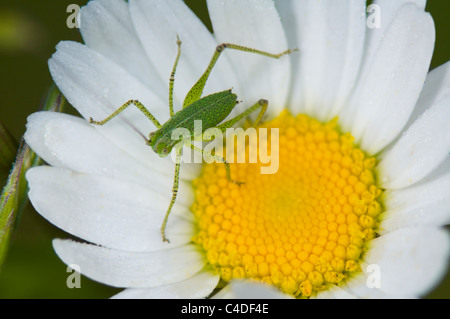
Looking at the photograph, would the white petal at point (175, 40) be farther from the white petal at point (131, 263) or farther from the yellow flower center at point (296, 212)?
the white petal at point (131, 263)

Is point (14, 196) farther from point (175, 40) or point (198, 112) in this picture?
point (175, 40)

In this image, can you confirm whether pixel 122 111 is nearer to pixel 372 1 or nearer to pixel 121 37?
pixel 121 37

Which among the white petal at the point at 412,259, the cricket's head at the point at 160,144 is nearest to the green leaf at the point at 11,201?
the cricket's head at the point at 160,144

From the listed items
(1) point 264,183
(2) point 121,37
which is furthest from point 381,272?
(2) point 121,37

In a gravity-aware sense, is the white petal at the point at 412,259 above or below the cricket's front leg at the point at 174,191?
below

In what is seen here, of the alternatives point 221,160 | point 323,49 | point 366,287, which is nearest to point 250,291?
point 366,287

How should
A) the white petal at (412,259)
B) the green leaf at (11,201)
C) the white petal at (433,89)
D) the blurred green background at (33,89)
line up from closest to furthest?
the white petal at (412,259) < the green leaf at (11,201) < the white petal at (433,89) < the blurred green background at (33,89)
